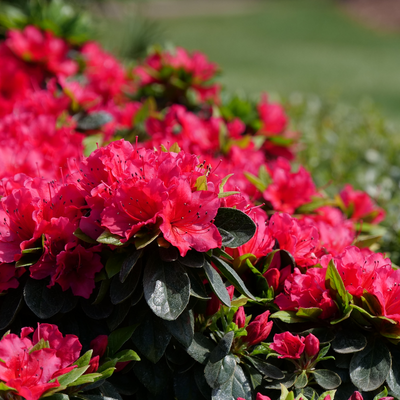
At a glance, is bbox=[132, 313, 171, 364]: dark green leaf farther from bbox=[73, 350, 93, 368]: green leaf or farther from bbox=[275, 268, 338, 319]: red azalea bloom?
bbox=[275, 268, 338, 319]: red azalea bloom

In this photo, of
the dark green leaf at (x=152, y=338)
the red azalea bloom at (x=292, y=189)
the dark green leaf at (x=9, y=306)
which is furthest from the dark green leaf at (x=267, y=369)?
the red azalea bloom at (x=292, y=189)

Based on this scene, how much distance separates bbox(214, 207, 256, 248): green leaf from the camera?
1232mm

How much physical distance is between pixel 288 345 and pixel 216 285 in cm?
23

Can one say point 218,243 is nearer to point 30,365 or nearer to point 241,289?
point 241,289

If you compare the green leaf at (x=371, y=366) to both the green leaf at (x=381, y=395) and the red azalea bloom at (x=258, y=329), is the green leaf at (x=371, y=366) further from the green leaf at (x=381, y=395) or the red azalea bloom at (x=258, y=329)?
the red azalea bloom at (x=258, y=329)

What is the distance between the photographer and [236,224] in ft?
4.10

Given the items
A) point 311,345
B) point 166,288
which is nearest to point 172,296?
point 166,288

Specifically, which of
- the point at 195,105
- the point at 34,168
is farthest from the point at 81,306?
the point at 195,105

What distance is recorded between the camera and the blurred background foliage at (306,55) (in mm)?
3301

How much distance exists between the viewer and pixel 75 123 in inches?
94.5

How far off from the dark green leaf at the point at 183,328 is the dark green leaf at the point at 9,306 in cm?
37

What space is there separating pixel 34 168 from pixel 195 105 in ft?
4.07

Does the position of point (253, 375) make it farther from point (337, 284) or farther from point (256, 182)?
point (256, 182)

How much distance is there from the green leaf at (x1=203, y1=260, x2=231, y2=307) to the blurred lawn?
6.23 m
